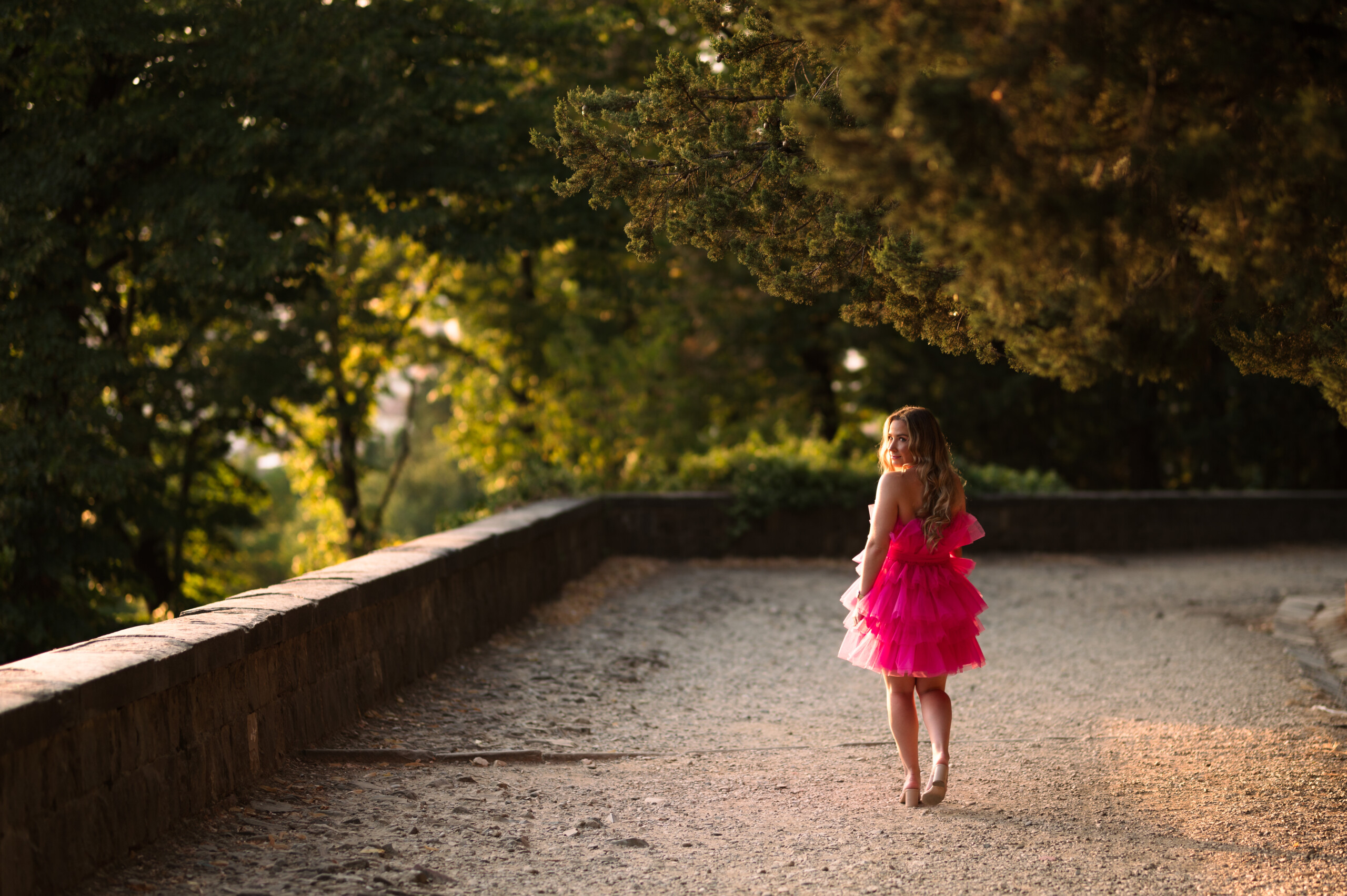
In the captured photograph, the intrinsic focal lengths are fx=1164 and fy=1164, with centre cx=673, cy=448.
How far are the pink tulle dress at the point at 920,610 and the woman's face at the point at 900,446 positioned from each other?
25cm

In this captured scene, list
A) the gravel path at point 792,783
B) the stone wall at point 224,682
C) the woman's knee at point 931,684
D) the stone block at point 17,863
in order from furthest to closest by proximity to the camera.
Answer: the woman's knee at point 931,684
the gravel path at point 792,783
the stone wall at point 224,682
the stone block at point 17,863

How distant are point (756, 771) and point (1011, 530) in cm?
920

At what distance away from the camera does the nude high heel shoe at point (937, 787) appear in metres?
4.74

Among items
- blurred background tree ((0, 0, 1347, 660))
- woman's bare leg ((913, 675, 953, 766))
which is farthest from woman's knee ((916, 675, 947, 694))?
blurred background tree ((0, 0, 1347, 660))

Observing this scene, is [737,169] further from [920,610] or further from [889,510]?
[920,610]

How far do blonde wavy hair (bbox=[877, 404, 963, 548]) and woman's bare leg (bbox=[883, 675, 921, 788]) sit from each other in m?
0.59

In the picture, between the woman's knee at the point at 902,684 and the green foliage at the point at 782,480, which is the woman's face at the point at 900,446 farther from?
the green foliage at the point at 782,480

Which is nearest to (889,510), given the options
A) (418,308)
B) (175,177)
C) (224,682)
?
(224,682)

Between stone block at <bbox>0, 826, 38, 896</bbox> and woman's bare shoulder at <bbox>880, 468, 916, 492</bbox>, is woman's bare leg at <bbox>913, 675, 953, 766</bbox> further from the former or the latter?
stone block at <bbox>0, 826, 38, 896</bbox>

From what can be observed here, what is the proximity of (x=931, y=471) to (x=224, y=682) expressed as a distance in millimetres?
2960

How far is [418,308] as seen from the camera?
21.5 metres

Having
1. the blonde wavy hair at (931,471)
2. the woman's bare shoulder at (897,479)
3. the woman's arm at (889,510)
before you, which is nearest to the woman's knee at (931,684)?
the woman's arm at (889,510)

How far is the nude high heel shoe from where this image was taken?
4.74m

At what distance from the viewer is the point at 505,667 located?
7410 mm
